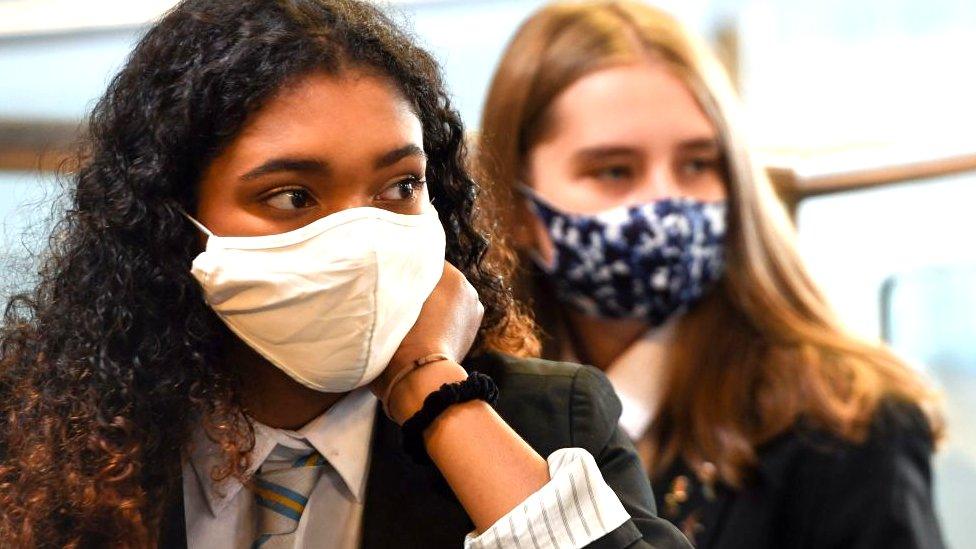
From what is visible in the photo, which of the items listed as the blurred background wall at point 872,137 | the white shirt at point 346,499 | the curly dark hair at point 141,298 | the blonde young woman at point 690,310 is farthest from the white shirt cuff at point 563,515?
the blurred background wall at point 872,137

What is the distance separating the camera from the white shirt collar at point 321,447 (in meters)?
1.18

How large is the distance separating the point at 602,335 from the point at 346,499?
0.71m

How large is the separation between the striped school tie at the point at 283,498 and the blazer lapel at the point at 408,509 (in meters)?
0.05

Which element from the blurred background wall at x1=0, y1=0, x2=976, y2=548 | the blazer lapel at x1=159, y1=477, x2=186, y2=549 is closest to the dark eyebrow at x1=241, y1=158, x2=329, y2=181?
the blazer lapel at x1=159, y1=477, x2=186, y2=549

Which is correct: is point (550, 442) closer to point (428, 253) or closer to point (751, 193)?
point (428, 253)

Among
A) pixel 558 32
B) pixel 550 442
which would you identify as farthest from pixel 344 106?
pixel 558 32

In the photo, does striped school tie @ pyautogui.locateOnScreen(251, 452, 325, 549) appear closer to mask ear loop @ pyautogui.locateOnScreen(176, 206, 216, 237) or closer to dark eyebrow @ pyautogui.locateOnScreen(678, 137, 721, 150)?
mask ear loop @ pyautogui.locateOnScreen(176, 206, 216, 237)

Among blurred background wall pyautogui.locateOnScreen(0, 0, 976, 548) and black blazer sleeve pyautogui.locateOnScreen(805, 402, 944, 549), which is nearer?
black blazer sleeve pyautogui.locateOnScreen(805, 402, 944, 549)

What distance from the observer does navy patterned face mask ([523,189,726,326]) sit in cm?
176

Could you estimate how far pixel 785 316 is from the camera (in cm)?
191

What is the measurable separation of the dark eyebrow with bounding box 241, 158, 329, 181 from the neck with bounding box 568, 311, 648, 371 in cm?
76

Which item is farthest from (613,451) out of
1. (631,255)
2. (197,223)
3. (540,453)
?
(631,255)

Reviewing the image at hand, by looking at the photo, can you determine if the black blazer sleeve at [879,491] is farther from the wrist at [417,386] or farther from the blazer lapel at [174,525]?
the blazer lapel at [174,525]

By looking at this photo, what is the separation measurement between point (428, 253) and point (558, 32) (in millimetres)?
845
